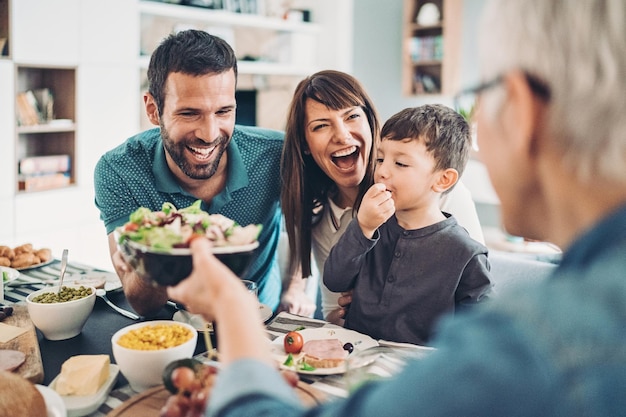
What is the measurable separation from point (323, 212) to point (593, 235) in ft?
5.14

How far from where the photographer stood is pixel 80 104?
4531 mm

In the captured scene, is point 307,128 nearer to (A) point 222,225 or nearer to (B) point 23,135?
(A) point 222,225

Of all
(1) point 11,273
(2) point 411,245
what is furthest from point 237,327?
(1) point 11,273

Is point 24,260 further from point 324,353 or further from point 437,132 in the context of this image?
point 437,132

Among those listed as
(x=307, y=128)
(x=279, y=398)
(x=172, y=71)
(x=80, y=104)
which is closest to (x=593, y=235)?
(x=279, y=398)

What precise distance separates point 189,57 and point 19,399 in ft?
4.20

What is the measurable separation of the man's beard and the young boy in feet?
1.92

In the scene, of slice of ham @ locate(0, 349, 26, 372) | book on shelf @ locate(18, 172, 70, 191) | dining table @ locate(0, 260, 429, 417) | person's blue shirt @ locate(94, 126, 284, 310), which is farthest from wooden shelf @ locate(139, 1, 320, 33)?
slice of ham @ locate(0, 349, 26, 372)

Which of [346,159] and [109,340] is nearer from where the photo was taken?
[109,340]

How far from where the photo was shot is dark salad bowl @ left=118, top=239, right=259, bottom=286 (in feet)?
3.46

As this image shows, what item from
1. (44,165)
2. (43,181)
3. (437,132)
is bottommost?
(43,181)

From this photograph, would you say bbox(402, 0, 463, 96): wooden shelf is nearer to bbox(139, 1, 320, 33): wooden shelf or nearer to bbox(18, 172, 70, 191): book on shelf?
bbox(139, 1, 320, 33): wooden shelf

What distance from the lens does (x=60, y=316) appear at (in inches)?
58.0

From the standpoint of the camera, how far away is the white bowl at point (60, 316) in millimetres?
1467
